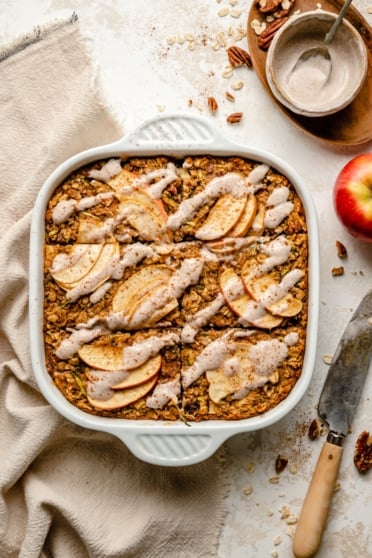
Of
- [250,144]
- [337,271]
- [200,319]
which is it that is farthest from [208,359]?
[250,144]

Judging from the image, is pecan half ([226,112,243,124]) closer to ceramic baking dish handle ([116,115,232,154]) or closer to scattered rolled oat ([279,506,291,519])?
ceramic baking dish handle ([116,115,232,154])

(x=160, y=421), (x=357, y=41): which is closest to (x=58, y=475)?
(x=160, y=421)

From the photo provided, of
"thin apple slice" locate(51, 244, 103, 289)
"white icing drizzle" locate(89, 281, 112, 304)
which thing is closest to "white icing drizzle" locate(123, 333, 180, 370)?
"white icing drizzle" locate(89, 281, 112, 304)

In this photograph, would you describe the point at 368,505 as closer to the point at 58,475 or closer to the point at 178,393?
the point at 178,393

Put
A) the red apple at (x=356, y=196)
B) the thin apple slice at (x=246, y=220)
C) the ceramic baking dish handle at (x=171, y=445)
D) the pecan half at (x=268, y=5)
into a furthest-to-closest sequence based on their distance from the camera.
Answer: the pecan half at (x=268, y=5)
the red apple at (x=356, y=196)
the thin apple slice at (x=246, y=220)
the ceramic baking dish handle at (x=171, y=445)

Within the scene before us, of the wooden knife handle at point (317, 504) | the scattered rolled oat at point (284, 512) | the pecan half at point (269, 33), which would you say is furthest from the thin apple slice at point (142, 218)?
the scattered rolled oat at point (284, 512)

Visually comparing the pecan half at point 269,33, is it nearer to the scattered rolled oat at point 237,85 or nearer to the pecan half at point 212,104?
the scattered rolled oat at point 237,85
